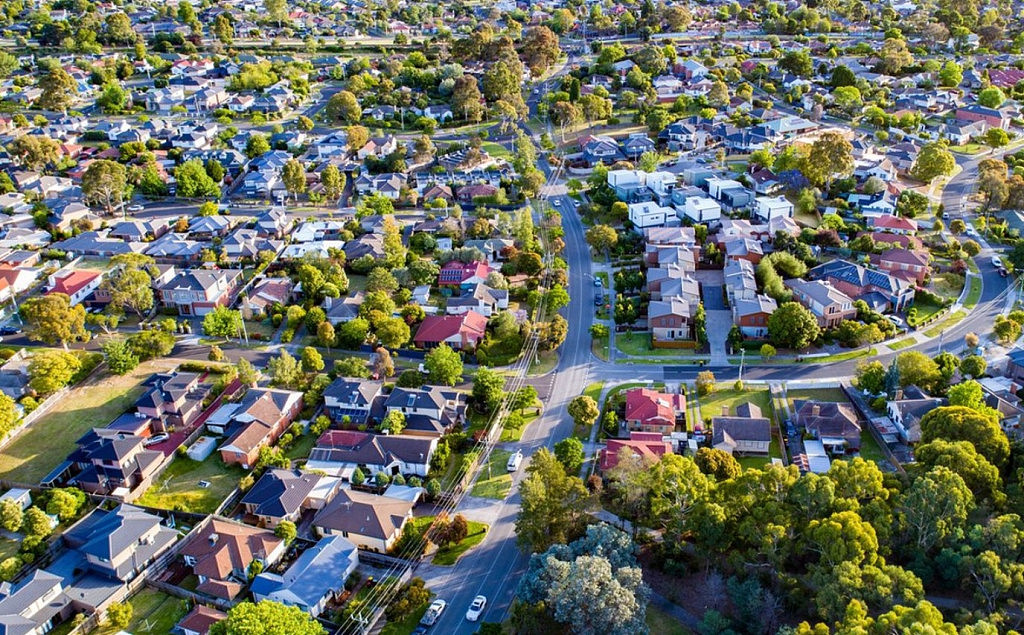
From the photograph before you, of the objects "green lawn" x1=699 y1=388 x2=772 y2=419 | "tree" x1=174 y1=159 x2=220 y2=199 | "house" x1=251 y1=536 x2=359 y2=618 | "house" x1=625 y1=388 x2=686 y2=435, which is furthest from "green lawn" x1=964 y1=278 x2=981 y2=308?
"tree" x1=174 y1=159 x2=220 y2=199

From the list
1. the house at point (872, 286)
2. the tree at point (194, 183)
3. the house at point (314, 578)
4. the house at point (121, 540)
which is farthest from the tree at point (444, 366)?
the tree at point (194, 183)

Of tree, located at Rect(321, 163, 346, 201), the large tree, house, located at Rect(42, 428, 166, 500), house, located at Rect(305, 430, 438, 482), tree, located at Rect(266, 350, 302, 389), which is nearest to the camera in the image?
house, located at Rect(42, 428, 166, 500)

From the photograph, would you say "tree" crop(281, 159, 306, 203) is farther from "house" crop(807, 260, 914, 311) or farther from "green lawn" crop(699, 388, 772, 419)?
"house" crop(807, 260, 914, 311)

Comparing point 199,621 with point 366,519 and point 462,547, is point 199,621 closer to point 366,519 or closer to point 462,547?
point 366,519

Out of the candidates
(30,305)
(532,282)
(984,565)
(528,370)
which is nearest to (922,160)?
(532,282)

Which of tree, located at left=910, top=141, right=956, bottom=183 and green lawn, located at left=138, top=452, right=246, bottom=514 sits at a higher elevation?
tree, located at left=910, top=141, right=956, bottom=183

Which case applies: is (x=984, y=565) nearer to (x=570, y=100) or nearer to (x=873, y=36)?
(x=570, y=100)

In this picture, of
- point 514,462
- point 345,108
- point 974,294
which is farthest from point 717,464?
point 345,108
